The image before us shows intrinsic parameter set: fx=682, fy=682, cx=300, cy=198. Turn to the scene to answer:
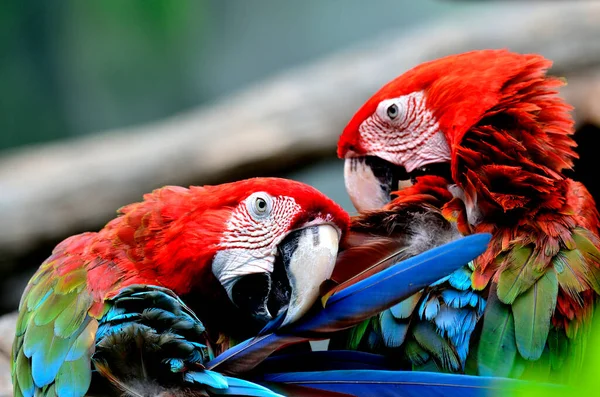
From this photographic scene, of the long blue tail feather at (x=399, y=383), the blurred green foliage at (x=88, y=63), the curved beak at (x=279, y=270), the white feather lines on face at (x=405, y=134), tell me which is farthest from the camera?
the blurred green foliage at (x=88, y=63)

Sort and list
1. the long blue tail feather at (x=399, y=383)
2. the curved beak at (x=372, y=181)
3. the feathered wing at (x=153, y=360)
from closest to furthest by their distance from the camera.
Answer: the long blue tail feather at (x=399, y=383)
the feathered wing at (x=153, y=360)
the curved beak at (x=372, y=181)

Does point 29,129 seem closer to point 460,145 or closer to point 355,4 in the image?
point 355,4

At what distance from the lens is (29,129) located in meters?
5.34

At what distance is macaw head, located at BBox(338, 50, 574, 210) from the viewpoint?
4.49ft

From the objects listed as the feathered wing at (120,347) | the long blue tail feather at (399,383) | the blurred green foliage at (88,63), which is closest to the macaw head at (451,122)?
the long blue tail feather at (399,383)

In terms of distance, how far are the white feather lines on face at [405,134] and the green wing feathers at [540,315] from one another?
0.38 m

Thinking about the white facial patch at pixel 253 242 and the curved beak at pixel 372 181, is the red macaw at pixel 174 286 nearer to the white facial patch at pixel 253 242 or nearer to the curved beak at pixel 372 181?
the white facial patch at pixel 253 242

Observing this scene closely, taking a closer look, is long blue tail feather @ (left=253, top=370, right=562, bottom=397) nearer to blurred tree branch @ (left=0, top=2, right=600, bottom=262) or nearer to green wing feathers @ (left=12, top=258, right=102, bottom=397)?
green wing feathers @ (left=12, top=258, right=102, bottom=397)

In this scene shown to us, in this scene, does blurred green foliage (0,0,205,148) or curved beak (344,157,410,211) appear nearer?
curved beak (344,157,410,211)

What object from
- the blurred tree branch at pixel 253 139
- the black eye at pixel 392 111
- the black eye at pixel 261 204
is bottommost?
the blurred tree branch at pixel 253 139

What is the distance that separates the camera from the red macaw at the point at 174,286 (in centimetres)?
118

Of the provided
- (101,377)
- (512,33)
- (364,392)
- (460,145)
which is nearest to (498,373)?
(364,392)

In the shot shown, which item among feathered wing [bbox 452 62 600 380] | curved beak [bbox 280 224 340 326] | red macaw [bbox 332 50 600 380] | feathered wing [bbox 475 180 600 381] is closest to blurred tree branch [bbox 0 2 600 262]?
red macaw [bbox 332 50 600 380]

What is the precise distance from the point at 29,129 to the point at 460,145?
4665mm
